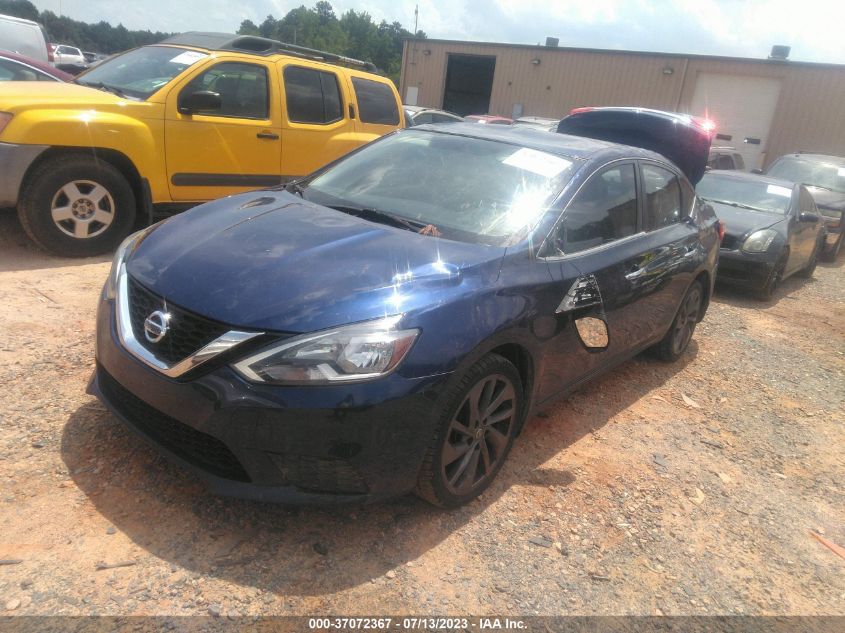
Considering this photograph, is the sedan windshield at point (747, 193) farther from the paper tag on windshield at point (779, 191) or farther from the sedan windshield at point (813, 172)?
the sedan windshield at point (813, 172)

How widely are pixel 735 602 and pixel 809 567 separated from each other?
54cm

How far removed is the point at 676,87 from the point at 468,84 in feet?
33.4

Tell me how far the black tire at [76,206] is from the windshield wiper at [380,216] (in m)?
2.78

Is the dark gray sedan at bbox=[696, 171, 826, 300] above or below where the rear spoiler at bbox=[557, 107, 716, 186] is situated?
below

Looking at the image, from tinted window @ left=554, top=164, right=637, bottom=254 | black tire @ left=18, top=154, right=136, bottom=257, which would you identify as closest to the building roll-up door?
tinted window @ left=554, top=164, right=637, bottom=254

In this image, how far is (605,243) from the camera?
11.5ft

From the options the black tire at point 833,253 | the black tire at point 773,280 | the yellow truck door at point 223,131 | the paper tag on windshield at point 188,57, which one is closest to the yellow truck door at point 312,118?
the yellow truck door at point 223,131

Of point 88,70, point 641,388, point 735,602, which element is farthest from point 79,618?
point 88,70

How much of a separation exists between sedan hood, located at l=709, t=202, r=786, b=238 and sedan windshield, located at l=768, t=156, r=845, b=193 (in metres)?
4.43

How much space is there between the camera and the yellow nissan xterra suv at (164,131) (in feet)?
16.0

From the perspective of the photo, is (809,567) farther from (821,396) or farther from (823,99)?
(823,99)

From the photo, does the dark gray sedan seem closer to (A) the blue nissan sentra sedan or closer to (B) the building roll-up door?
(A) the blue nissan sentra sedan

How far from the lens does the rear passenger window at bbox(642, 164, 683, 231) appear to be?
4074 mm

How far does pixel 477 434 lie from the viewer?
2719 mm
